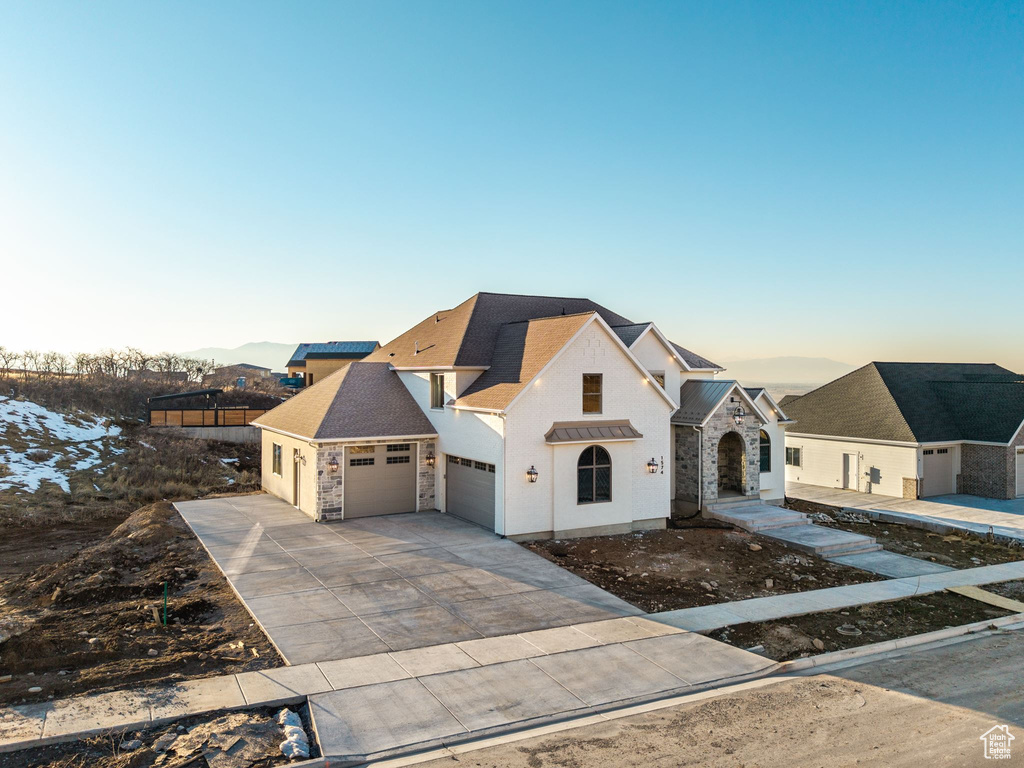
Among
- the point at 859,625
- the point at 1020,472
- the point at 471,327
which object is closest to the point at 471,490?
the point at 471,327

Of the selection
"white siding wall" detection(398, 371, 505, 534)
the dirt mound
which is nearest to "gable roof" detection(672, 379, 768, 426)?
"white siding wall" detection(398, 371, 505, 534)

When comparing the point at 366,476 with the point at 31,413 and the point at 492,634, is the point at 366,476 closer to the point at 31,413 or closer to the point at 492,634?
the point at 492,634

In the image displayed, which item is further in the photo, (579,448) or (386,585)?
(579,448)

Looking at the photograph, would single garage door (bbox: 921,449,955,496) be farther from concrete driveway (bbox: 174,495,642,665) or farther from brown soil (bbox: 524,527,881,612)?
concrete driveway (bbox: 174,495,642,665)

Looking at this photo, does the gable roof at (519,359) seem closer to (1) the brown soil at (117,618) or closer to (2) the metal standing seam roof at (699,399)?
(2) the metal standing seam roof at (699,399)

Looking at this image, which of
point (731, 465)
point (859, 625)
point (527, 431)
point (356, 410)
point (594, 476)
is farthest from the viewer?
point (731, 465)

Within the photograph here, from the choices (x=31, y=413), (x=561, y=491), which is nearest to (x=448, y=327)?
(x=561, y=491)

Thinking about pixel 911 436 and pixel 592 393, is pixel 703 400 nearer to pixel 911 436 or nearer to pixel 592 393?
pixel 592 393

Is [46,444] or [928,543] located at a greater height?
[46,444]
